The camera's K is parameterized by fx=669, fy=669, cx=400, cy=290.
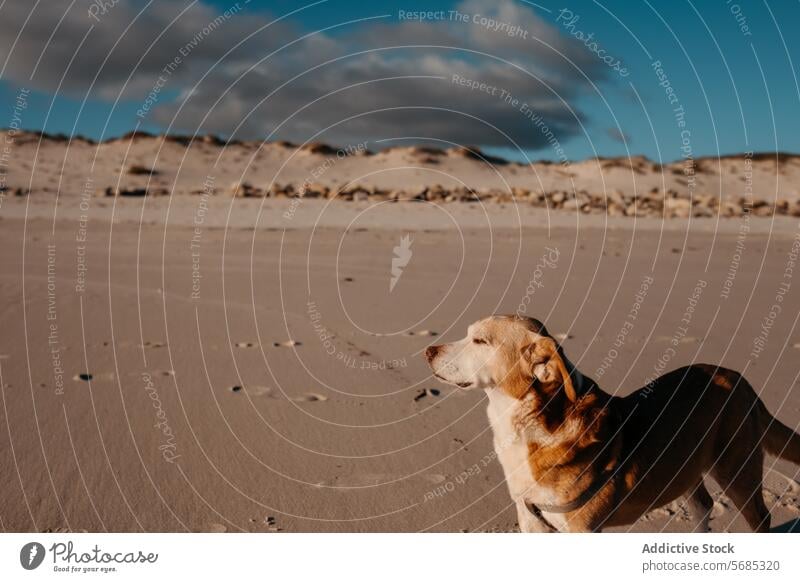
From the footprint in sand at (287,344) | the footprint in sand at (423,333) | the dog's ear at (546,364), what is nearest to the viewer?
the dog's ear at (546,364)

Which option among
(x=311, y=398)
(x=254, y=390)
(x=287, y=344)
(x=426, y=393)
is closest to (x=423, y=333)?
(x=287, y=344)

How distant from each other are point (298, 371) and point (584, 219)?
19123 millimetres

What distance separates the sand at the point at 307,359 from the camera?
17.9ft

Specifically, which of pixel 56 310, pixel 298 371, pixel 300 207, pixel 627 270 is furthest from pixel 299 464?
pixel 300 207

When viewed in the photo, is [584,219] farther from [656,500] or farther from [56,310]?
[656,500]

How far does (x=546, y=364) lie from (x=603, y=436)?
60 cm

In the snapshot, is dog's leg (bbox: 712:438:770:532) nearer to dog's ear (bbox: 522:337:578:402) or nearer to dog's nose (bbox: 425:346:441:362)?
dog's ear (bbox: 522:337:578:402)

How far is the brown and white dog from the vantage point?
14.4 ft

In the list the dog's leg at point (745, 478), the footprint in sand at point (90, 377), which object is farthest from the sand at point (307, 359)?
the dog's leg at point (745, 478)

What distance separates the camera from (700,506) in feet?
16.9

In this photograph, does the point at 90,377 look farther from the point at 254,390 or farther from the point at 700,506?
the point at 700,506

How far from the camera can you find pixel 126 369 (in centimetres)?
803

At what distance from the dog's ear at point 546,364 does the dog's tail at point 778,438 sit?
61.6 inches

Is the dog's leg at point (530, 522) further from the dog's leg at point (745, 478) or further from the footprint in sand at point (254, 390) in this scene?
the footprint in sand at point (254, 390)
